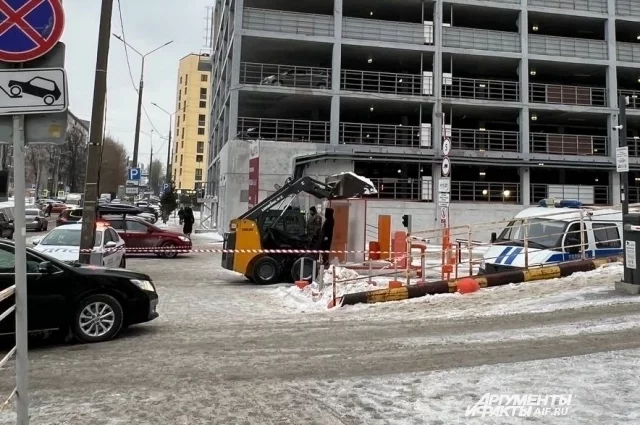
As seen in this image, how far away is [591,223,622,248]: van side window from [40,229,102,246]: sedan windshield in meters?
12.1

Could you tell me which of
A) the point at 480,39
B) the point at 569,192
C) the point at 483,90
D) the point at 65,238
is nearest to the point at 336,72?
the point at 480,39

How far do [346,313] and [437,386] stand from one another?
4.29 metres

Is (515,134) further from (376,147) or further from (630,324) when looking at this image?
(630,324)

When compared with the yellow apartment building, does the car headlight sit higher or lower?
lower

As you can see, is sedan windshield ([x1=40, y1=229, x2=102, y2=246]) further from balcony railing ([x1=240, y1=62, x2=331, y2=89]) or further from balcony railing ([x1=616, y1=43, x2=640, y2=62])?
balcony railing ([x1=616, y1=43, x2=640, y2=62])

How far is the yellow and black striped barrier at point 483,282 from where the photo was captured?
9.75 metres

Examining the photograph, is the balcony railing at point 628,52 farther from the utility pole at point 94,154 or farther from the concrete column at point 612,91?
the utility pole at point 94,154

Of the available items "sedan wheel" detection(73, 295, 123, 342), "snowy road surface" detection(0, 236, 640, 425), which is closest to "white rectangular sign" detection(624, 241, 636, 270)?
"snowy road surface" detection(0, 236, 640, 425)

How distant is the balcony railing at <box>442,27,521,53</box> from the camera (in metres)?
30.0

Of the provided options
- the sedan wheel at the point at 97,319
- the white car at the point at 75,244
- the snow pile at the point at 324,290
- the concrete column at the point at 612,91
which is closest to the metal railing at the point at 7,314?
the sedan wheel at the point at 97,319

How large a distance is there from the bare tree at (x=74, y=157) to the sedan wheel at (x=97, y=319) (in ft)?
226

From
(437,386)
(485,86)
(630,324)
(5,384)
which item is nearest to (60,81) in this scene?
(5,384)

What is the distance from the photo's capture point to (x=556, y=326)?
7102mm

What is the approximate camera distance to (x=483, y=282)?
10211 mm
